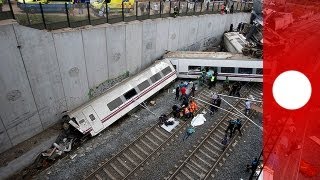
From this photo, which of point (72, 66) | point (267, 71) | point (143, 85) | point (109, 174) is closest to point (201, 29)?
point (267, 71)

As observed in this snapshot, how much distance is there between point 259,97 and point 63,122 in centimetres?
1655

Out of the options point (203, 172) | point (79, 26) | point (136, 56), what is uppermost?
point (79, 26)

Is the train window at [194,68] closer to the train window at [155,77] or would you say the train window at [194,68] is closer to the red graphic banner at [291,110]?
the train window at [155,77]

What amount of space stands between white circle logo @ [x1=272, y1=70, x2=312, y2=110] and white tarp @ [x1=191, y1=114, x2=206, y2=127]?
15.5 metres

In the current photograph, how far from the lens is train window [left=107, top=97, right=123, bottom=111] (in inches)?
708

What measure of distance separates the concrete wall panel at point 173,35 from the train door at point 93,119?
11.7m

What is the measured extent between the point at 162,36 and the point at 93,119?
432 inches

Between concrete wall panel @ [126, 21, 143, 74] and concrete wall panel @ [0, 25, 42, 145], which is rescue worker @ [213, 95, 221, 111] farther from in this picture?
concrete wall panel @ [0, 25, 42, 145]

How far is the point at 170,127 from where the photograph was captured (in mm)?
18172

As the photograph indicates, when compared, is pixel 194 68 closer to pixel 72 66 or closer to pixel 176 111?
pixel 176 111

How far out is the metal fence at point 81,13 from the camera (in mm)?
13617

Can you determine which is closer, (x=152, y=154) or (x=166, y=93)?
(x=152, y=154)


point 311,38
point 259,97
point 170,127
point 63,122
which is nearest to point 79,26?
point 63,122

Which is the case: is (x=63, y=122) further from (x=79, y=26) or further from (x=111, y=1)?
(x=111, y=1)
